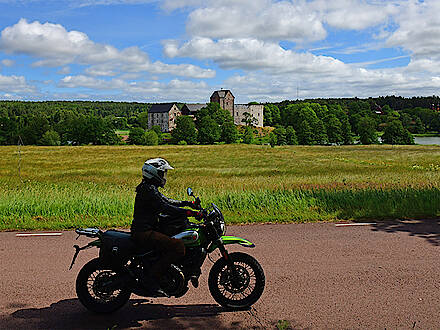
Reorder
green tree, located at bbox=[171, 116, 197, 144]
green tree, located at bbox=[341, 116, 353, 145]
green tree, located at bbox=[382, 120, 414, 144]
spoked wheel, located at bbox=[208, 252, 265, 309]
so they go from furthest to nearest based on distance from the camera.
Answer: green tree, located at bbox=[341, 116, 353, 145]
green tree, located at bbox=[171, 116, 197, 144]
green tree, located at bbox=[382, 120, 414, 144]
spoked wheel, located at bbox=[208, 252, 265, 309]

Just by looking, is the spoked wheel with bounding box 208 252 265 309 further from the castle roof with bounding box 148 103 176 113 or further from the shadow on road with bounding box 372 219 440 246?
the castle roof with bounding box 148 103 176 113

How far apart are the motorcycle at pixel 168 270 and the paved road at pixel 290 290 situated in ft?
0.65

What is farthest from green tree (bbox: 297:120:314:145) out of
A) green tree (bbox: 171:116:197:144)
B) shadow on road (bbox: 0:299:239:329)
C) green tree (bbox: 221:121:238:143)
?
shadow on road (bbox: 0:299:239:329)

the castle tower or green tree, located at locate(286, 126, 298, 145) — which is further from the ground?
the castle tower

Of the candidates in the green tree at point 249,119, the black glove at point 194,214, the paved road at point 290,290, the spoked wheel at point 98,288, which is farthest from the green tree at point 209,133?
the black glove at point 194,214

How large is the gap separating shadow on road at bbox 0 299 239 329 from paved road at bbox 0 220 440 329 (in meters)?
0.01

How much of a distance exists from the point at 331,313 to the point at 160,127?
174 m

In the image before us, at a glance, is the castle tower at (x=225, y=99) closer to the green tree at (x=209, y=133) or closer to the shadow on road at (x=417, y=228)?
the green tree at (x=209, y=133)

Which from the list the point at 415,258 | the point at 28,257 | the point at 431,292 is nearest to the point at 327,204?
the point at 415,258

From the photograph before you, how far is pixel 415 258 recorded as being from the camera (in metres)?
7.12

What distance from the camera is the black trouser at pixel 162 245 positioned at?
A: 16.2 ft

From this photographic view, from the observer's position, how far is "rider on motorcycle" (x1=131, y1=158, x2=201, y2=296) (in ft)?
16.0

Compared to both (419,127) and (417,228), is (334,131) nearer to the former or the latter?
(419,127)

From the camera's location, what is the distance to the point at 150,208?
4.96 metres
